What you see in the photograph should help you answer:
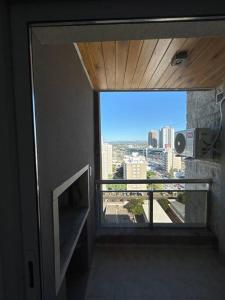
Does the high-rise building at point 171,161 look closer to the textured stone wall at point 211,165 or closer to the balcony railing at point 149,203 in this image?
the balcony railing at point 149,203

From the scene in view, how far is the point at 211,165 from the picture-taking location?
3318 millimetres

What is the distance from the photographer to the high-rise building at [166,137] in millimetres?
3496

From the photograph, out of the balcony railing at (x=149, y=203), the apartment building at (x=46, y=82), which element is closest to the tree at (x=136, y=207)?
the balcony railing at (x=149, y=203)

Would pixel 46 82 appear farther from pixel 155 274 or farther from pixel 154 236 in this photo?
pixel 154 236

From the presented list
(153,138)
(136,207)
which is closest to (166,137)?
(153,138)

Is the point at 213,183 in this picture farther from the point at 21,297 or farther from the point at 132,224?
the point at 21,297

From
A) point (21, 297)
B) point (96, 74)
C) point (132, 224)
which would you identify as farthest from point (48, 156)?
point (132, 224)

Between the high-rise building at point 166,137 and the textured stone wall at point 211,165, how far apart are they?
20.7 inches

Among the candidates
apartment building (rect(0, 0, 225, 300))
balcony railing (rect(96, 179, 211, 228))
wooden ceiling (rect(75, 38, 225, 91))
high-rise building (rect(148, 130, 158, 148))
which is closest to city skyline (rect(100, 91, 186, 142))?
high-rise building (rect(148, 130, 158, 148))

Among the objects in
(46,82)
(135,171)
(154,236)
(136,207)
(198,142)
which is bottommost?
(154,236)

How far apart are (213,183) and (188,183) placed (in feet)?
1.24

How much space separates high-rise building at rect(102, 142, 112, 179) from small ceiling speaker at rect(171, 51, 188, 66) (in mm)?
1704

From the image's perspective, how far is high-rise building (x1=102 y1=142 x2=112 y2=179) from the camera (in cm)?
351

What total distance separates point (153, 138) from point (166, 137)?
1.10 ft
